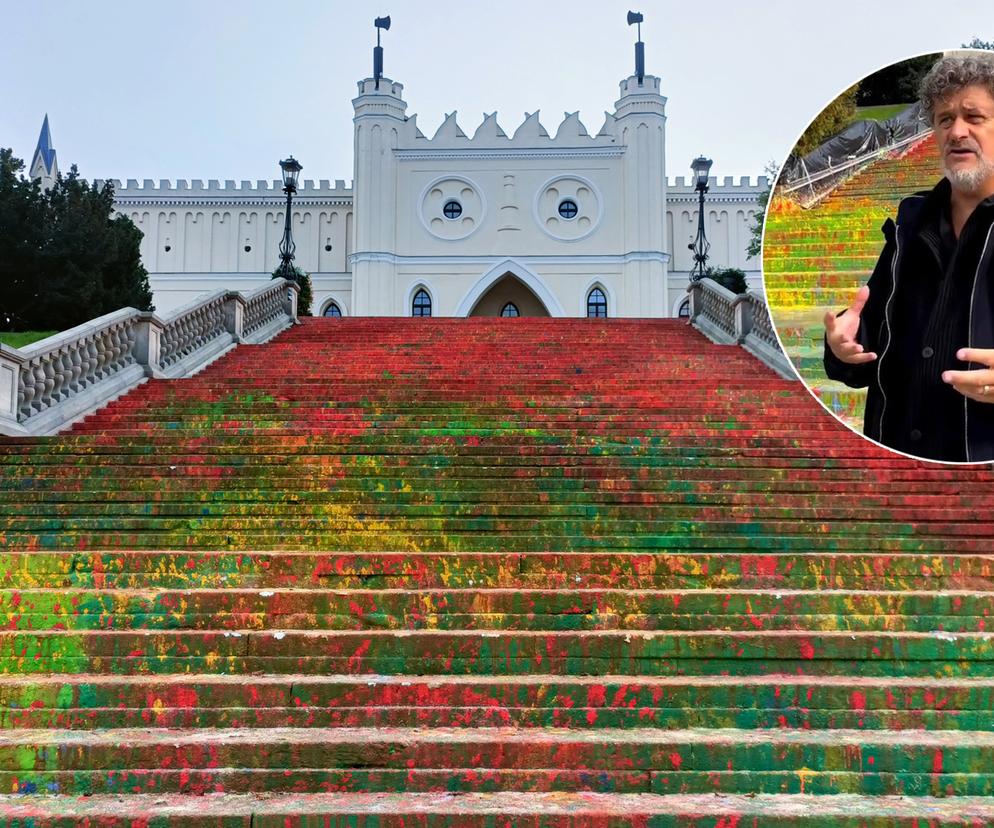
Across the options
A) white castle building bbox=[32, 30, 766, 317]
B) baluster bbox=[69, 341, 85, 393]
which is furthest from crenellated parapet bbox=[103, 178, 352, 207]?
baluster bbox=[69, 341, 85, 393]

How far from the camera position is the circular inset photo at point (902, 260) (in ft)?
5.42

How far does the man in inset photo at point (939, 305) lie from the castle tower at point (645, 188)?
38345 mm

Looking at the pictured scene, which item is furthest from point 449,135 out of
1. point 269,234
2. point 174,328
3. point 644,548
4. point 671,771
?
point 671,771

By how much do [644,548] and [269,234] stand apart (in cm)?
4081

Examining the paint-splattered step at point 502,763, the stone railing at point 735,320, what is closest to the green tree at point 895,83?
the paint-splattered step at point 502,763

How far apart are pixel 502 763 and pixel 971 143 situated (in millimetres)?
3882

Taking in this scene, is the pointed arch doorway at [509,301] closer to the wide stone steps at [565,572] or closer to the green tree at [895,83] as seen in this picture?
the wide stone steps at [565,572]

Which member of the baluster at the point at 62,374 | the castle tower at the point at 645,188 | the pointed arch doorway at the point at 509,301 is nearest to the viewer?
the baluster at the point at 62,374

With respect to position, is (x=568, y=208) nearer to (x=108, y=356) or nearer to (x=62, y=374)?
(x=108, y=356)

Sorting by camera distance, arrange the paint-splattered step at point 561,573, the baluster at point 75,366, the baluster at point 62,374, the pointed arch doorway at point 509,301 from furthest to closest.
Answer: the pointed arch doorway at point 509,301, the baluster at point 75,366, the baluster at point 62,374, the paint-splattered step at point 561,573

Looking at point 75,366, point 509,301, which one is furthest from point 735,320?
point 509,301

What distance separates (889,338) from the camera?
171cm

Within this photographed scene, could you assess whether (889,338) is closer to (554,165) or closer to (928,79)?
(928,79)

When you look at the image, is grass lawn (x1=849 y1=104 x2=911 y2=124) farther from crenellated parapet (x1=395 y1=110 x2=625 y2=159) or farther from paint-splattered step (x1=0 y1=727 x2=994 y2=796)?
crenellated parapet (x1=395 y1=110 x2=625 y2=159)
